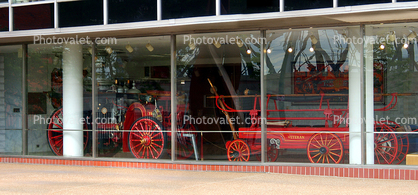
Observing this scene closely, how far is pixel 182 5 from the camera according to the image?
846 centimetres

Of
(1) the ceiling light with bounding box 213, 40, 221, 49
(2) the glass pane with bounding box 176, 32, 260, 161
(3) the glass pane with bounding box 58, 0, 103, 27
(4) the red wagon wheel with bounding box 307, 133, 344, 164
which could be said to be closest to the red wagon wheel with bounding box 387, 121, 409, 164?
(4) the red wagon wheel with bounding box 307, 133, 344, 164

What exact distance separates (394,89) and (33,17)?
744 cm

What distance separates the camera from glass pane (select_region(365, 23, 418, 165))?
8.08 meters

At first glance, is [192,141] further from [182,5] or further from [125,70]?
[182,5]

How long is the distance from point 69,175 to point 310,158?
462 cm

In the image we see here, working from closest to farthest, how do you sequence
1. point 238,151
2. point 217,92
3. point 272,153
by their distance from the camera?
point 272,153, point 238,151, point 217,92

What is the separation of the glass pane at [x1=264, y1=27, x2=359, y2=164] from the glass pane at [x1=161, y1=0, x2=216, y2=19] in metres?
1.31

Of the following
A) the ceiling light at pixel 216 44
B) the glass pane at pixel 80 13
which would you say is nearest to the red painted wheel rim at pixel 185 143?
the ceiling light at pixel 216 44

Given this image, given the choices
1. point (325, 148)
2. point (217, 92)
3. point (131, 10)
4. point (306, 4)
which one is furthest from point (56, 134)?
point (306, 4)

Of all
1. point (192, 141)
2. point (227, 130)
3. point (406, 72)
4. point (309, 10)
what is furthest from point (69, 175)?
point (406, 72)

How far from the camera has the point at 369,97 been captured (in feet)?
27.1

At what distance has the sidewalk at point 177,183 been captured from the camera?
680 centimetres

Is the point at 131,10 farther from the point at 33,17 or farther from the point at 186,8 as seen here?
the point at 33,17

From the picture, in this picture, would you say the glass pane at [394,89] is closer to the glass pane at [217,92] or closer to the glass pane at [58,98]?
the glass pane at [217,92]
